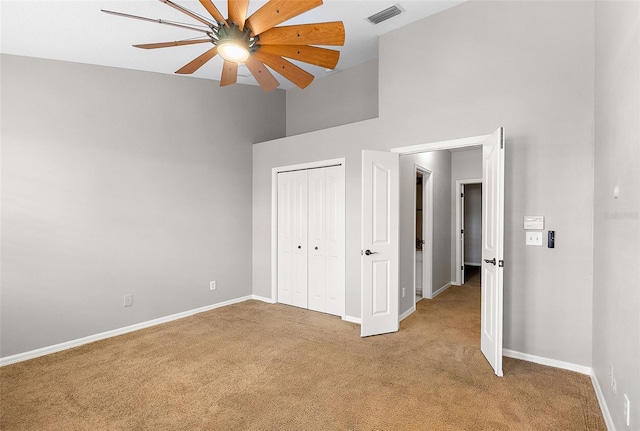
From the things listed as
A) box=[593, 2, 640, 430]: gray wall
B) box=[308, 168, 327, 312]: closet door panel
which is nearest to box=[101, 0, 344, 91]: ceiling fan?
box=[593, 2, 640, 430]: gray wall

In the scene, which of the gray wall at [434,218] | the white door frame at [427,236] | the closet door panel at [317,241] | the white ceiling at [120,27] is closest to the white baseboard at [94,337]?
the closet door panel at [317,241]

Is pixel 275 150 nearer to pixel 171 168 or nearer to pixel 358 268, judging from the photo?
pixel 171 168

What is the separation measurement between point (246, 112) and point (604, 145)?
4590 mm

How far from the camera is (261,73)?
2514mm

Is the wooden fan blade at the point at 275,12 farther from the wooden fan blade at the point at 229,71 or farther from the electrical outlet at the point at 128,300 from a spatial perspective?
the electrical outlet at the point at 128,300

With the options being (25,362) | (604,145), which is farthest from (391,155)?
(25,362)

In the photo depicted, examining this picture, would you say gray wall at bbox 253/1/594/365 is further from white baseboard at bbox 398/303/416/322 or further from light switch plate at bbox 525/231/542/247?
white baseboard at bbox 398/303/416/322

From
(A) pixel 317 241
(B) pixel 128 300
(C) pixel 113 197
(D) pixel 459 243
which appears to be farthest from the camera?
(D) pixel 459 243

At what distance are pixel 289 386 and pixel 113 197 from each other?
299 cm

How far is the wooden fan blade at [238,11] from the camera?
1831mm

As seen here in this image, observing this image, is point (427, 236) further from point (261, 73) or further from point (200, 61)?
point (200, 61)

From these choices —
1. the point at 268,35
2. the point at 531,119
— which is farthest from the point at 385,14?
the point at 268,35

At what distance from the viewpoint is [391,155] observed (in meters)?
4.00

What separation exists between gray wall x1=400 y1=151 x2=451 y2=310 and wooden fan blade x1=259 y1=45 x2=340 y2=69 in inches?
98.1
